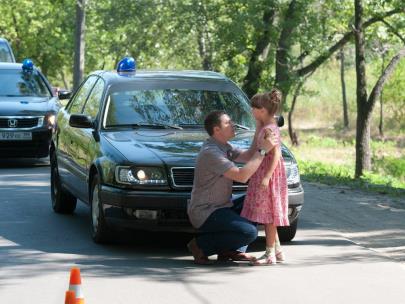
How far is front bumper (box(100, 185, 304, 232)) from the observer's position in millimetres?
8992

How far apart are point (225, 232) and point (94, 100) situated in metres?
2.93

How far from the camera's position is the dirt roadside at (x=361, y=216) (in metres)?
10.5

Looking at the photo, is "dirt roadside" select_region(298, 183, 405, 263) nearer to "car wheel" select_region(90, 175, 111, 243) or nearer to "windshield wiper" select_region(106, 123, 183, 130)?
"windshield wiper" select_region(106, 123, 183, 130)

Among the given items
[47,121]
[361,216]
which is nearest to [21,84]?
[47,121]

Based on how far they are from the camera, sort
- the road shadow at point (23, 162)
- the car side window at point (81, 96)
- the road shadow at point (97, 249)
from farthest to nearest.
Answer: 1. the road shadow at point (23, 162)
2. the car side window at point (81, 96)
3. the road shadow at point (97, 249)

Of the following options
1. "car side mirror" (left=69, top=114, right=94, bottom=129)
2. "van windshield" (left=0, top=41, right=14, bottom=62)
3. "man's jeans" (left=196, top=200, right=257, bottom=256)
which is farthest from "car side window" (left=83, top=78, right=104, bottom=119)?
"van windshield" (left=0, top=41, right=14, bottom=62)

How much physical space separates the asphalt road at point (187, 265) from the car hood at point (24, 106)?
5188 millimetres

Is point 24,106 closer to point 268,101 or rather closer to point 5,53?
point 5,53

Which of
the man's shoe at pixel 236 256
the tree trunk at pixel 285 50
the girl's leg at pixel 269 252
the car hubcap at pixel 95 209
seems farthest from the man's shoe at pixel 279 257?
→ the tree trunk at pixel 285 50

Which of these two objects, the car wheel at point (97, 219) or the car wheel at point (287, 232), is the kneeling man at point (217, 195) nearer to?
the car wheel at point (97, 219)

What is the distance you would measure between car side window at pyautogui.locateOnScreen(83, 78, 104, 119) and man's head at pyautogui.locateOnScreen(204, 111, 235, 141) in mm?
2249

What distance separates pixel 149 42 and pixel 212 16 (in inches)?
211

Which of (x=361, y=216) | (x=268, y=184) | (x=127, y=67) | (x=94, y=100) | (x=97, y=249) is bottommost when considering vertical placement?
(x=361, y=216)

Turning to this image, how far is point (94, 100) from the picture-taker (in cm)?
1101
